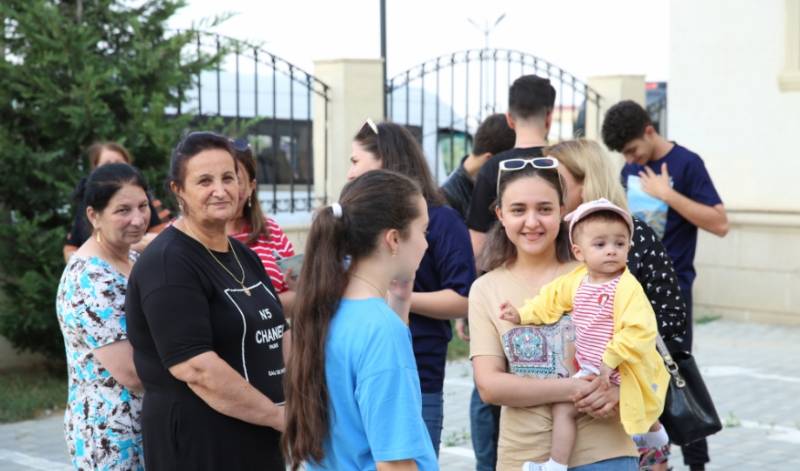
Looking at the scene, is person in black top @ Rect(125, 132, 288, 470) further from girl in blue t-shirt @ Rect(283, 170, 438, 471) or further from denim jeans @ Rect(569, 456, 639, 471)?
denim jeans @ Rect(569, 456, 639, 471)

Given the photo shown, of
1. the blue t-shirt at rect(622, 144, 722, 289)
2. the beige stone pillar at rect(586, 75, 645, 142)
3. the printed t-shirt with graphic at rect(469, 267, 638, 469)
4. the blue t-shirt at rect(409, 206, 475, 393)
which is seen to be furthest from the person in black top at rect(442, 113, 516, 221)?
the beige stone pillar at rect(586, 75, 645, 142)

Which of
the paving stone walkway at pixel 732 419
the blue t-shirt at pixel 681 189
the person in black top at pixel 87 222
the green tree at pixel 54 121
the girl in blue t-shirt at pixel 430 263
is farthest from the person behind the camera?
the green tree at pixel 54 121

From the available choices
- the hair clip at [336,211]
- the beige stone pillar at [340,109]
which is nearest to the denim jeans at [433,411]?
the hair clip at [336,211]

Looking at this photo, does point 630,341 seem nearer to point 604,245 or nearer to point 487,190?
point 604,245

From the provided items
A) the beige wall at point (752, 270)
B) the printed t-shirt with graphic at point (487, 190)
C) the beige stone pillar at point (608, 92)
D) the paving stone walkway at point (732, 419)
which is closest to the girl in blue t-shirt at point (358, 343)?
the printed t-shirt with graphic at point (487, 190)

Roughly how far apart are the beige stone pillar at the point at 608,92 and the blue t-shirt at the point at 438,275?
1107 cm

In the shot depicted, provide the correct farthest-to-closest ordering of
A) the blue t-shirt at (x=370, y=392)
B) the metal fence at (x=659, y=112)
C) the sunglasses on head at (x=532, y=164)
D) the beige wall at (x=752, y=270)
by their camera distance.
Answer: the metal fence at (x=659, y=112), the beige wall at (x=752, y=270), the sunglasses on head at (x=532, y=164), the blue t-shirt at (x=370, y=392)

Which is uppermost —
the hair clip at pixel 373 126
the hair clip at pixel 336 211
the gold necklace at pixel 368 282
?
the hair clip at pixel 373 126

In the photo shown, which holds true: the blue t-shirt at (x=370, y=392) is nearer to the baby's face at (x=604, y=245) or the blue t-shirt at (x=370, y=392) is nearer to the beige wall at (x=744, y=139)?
the baby's face at (x=604, y=245)

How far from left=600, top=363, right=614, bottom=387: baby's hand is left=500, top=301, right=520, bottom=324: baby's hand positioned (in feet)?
1.08

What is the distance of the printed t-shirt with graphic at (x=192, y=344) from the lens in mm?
3357

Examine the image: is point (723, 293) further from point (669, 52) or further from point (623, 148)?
point (623, 148)

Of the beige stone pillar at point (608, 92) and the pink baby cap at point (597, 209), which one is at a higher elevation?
the beige stone pillar at point (608, 92)

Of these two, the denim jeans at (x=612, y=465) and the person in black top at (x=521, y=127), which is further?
the person in black top at (x=521, y=127)
